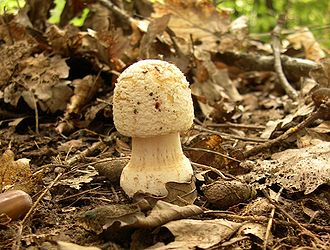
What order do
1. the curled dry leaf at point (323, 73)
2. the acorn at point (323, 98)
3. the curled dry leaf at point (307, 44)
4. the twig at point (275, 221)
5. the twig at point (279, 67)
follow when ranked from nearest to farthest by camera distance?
the twig at point (275, 221) → the acorn at point (323, 98) → the curled dry leaf at point (323, 73) → the twig at point (279, 67) → the curled dry leaf at point (307, 44)

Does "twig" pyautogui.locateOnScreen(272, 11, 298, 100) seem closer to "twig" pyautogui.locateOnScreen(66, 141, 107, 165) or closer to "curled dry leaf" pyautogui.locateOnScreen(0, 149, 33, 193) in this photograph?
"twig" pyautogui.locateOnScreen(66, 141, 107, 165)

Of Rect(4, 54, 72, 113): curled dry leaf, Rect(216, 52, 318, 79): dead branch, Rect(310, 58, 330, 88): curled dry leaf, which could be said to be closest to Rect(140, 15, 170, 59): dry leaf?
Rect(4, 54, 72, 113): curled dry leaf

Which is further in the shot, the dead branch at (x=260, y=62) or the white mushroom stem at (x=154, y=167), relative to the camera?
the dead branch at (x=260, y=62)

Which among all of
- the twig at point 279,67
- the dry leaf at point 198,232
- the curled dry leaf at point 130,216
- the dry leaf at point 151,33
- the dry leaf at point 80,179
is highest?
the dry leaf at point 151,33

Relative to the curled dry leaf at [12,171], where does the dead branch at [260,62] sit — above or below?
above

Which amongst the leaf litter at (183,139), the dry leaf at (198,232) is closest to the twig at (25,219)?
the leaf litter at (183,139)

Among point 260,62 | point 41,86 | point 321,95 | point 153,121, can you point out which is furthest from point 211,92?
point 153,121

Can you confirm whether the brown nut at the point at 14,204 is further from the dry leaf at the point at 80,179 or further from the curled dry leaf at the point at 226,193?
the curled dry leaf at the point at 226,193

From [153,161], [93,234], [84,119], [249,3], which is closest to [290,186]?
[153,161]
